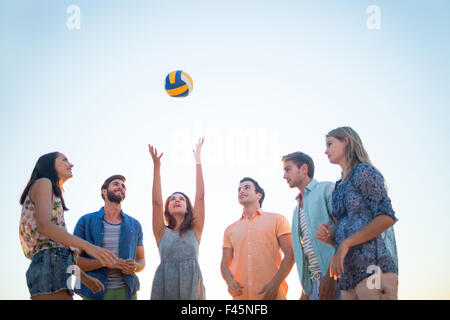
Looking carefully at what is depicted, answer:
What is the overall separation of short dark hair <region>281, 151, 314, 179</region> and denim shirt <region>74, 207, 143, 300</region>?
251cm

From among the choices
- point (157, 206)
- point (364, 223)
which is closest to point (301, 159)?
point (364, 223)

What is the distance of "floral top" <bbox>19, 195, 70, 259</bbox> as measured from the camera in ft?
18.2

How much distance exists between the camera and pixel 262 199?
7797 mm

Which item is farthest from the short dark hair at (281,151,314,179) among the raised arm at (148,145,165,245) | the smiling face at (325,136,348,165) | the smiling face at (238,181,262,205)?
the raised arm at (148,145,165,245)

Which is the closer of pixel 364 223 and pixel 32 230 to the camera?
pixel 364 223

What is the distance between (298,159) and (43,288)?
381 cm

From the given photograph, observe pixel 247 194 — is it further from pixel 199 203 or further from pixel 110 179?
pixel 110 179

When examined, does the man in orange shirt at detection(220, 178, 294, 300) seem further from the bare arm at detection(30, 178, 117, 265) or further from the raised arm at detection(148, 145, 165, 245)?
the bare arm at detection(30, 178, 117, 265)

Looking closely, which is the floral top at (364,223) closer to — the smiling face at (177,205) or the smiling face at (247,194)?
the smiling face at (247,194)

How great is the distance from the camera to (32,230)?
5.61 metres

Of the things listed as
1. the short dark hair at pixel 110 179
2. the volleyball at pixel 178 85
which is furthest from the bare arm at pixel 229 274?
the volleyball at pixel 178 85

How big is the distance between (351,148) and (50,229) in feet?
11.7

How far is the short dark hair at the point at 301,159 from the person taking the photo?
7.00 meters
